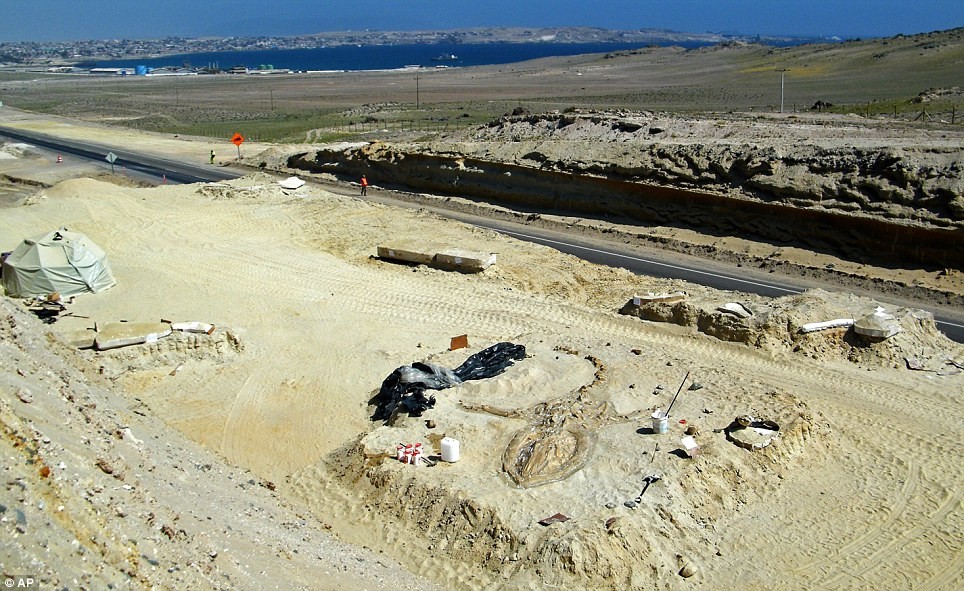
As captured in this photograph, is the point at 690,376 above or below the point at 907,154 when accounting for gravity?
below

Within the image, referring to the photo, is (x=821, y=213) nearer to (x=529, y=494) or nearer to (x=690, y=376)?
(x=690, y=376)

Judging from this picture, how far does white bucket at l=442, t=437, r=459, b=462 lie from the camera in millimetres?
12109

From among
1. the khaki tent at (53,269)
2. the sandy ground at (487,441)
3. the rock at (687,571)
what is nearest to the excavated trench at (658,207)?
the sandy ground at (487,441)

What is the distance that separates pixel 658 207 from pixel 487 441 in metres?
16.2

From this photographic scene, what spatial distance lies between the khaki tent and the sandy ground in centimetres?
57

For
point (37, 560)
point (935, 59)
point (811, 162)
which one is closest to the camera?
point (37, 560)

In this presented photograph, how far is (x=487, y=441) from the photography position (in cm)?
1270

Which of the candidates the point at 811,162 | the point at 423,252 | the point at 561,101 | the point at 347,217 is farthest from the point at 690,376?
the point at 561,101

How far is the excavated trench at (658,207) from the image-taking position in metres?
22.1

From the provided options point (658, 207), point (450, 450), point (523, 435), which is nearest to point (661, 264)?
point (658, 207)

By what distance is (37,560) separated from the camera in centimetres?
674

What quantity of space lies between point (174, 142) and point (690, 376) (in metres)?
44.9

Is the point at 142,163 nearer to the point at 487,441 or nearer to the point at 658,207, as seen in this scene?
the point at 658,207

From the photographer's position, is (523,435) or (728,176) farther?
(728,176)
